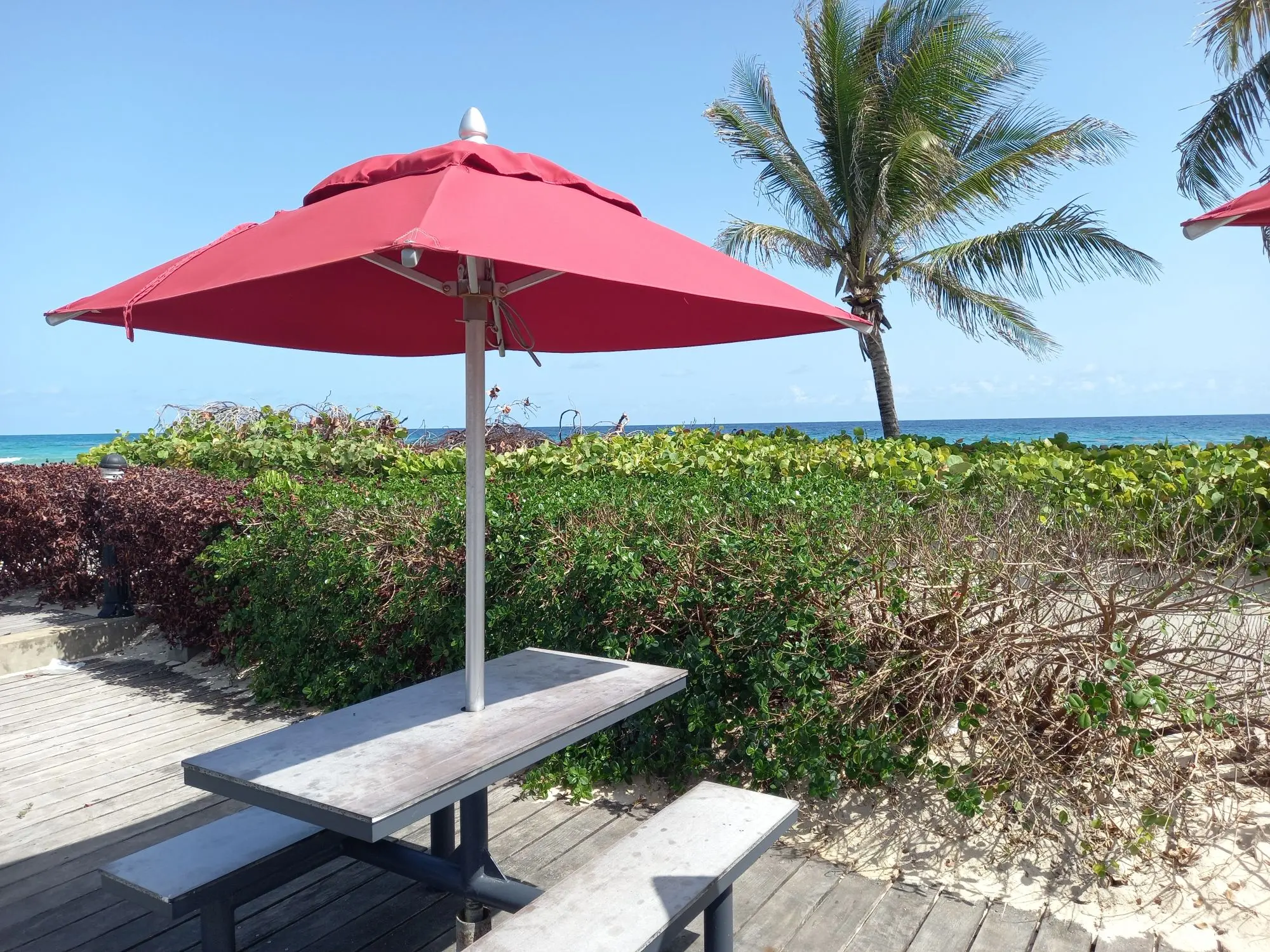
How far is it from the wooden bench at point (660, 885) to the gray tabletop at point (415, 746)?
336mm

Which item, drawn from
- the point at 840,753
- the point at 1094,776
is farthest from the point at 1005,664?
the point at 840,753

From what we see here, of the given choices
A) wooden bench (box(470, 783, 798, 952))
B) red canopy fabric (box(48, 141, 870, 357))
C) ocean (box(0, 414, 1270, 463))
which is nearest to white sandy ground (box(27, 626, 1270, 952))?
wooden bench (box(470, 783, 798, 952))

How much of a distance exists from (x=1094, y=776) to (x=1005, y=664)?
49 centimetres

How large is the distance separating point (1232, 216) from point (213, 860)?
11.9ft

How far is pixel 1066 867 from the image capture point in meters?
3.10

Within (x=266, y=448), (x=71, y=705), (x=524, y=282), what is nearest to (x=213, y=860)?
(x=524, y=282)

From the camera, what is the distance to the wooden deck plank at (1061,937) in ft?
8.83

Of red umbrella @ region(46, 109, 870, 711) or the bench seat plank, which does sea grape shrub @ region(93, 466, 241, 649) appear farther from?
the bench seat plank

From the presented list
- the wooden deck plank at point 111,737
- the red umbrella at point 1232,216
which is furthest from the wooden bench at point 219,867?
the red umbrella at point 1232,216

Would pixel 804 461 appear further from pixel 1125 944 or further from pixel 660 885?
pixel 660 885

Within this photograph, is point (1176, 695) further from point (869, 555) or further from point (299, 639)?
point (299, 639)

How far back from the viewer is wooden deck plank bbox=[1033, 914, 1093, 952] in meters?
2.69

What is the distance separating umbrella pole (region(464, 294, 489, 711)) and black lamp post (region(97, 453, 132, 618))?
4.98 meters

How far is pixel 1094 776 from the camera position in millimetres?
3197
